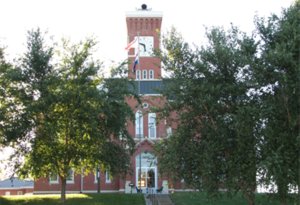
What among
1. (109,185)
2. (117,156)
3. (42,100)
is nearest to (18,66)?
(42,100)

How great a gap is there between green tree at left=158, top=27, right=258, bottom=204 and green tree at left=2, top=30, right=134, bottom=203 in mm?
13056

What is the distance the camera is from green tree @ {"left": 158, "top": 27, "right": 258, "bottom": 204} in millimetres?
16938

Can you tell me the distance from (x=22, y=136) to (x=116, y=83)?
22.7 feet

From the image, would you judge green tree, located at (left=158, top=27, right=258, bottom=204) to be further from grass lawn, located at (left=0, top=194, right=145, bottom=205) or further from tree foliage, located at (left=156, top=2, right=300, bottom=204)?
grass lawn, located at (left=0, top=194, right=145, bottom=205)

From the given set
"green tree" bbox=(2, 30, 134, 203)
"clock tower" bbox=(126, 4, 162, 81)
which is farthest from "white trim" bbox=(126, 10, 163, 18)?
"green tree" bbox=(2, 30, 134, 203)

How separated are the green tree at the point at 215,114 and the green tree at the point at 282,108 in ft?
1.63

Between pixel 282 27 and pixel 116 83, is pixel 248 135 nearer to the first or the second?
pixel 282 27

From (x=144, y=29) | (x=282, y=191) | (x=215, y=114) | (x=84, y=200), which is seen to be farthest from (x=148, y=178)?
(x=282, y=191)

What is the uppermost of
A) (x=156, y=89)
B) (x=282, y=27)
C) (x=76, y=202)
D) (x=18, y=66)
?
(x=18, y=66)

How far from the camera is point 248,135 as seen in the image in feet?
54.1

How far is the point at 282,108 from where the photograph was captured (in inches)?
651

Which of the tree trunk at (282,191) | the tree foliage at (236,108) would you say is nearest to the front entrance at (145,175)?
the tree foliage at (236,108)

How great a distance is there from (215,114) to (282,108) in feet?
7.66

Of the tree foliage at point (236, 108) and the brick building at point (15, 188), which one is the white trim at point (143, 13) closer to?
the brick building at point (15, 188)
